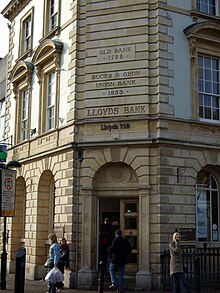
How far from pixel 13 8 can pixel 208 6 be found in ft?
37.8

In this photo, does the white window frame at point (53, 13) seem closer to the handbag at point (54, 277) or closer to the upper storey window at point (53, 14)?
the upper storey window at point (53, 14)

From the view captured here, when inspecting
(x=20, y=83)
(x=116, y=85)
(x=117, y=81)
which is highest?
(x=20, y=83)

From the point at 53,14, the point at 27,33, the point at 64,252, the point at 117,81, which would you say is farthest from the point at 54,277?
the point at 27,33

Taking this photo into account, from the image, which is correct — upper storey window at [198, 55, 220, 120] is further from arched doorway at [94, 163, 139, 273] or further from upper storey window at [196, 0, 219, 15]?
arched doorway at [94, 163, 139, 273]

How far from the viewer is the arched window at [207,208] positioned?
18.2 meters

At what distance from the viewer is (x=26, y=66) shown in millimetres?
22969

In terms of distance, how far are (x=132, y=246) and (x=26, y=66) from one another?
10.4 meters

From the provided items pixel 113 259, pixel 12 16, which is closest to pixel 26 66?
pixel 12 16

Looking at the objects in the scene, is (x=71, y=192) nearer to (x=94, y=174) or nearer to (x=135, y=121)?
(x=94, y=174)

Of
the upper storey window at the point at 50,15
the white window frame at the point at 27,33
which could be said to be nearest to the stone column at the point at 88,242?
the upper storey window at the point at 50,15

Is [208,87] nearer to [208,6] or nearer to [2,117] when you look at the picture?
[208,6]

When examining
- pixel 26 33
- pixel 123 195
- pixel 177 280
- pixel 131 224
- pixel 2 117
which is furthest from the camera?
pixel 2 117

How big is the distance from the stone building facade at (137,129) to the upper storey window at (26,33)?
4465 millimetres

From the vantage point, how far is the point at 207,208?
1852 cm
